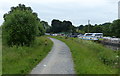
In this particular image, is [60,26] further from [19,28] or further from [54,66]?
[54,66]

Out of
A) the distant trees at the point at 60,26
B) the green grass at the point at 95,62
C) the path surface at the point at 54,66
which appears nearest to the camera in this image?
the green grass at the point at 95,62

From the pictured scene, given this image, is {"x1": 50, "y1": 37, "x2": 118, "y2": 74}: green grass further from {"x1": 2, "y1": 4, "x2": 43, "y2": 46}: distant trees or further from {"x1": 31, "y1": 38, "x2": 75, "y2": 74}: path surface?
{"x1": 2, "y1": 4, "x2": 43, "y2": 46}: distant trees

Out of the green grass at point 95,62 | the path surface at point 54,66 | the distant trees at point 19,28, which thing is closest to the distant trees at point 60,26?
the distant trees at point 19,28

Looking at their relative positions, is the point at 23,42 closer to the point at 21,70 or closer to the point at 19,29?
the point at 19,29

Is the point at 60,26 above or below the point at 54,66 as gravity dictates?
above

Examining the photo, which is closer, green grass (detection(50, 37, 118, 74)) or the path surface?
green grass (detection(50, 37, 118, 74))

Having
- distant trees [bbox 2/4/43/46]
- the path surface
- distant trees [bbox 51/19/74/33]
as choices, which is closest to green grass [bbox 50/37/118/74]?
the path surface

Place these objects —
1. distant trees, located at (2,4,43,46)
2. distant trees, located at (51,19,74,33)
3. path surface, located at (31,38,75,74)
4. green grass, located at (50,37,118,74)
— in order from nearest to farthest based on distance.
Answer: green grass, located at (50,37,118,74), path surface, located at (31,38,75,74), distant trees, located at (2,4,43,46), distant trees, located at (51,19,74,33)

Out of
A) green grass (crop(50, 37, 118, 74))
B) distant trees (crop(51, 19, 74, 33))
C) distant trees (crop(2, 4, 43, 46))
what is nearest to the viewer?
green grass (crop(50, 37, 118, 74))

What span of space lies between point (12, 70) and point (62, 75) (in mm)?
2596

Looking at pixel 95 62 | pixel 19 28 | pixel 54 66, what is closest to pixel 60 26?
pixel 19 28

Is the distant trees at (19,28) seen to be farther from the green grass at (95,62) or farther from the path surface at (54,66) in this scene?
the path surface at (54,66)

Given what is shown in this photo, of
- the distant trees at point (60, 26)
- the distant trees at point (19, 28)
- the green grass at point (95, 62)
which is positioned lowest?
the green grass at point (95, 62)

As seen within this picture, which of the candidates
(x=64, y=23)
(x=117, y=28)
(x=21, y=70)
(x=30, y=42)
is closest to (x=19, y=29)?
(x=30, y=42)
